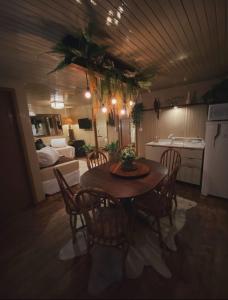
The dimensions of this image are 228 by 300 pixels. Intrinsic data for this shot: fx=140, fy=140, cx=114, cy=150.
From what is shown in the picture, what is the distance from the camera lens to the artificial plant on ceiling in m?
1.53

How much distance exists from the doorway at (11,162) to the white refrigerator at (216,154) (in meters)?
3.43

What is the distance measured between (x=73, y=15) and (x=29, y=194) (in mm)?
2891

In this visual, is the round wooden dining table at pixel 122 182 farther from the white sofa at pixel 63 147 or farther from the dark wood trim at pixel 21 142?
the white sofa at pixel 63 147

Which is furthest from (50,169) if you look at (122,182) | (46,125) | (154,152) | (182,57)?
(46,125)

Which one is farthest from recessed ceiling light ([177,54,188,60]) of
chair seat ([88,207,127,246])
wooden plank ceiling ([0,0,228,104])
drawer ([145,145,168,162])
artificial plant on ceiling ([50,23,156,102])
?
chair seat ([88,207,127,246])

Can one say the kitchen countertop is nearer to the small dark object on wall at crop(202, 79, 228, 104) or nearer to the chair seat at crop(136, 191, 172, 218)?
the small dark object on wall at crop(202, 79, 228, 104)

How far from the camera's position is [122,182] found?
5.84 feet

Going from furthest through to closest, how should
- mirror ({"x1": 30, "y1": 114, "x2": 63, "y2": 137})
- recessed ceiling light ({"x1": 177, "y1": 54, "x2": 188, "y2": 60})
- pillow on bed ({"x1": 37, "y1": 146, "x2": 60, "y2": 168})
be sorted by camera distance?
mirror ({"x1": 30, "y1": 114, "x2": 63, "y2": 137}) → pillow on bed ({"x1": 37, "y1": 146, "x2": 60, "y2": 168}) → recessed ceiling light ({"x1": 177, "y1": 54, "x2": 188, "y2": 60})

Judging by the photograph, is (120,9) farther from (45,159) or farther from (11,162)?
(45,159)

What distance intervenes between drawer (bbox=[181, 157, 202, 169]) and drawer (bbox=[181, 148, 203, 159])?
2.6 inches

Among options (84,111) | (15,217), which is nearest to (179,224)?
(15,217)

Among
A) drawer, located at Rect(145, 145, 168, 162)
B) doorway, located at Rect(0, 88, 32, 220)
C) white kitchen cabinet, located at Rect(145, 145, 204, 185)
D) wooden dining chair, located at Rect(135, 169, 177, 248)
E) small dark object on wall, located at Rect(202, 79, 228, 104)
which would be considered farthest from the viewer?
drawer, located at Rect(145, 145, 168, 162)

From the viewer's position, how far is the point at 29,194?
2.77 m

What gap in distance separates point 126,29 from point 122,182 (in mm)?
1689
